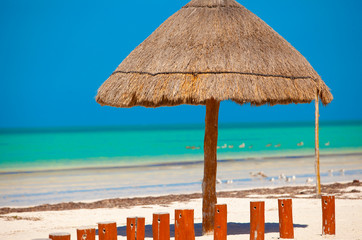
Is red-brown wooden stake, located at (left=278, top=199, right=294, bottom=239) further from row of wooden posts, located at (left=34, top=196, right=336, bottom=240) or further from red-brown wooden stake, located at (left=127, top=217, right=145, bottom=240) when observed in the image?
red-brown wooden stake, located at (left=127, top=217, right=145, bottom=240)

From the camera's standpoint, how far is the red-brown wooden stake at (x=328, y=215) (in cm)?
786

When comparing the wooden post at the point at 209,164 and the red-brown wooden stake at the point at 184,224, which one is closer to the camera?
the red-brown wooden stake at the point at 184,224

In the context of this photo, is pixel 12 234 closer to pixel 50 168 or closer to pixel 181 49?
pixel 181 49

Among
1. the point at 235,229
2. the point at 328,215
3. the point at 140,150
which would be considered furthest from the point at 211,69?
the point at 140,150

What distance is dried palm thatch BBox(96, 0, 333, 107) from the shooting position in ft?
24.8

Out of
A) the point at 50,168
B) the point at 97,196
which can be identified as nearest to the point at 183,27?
the point at 97,196

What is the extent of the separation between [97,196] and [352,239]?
9280mm

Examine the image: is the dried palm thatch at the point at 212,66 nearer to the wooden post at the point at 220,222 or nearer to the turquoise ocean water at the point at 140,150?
the wooden post at the point at 220,222

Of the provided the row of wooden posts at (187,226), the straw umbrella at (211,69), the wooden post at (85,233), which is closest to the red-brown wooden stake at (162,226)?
the row of wooden posts at (187,226)

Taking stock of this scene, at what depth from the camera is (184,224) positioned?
6.82 metres

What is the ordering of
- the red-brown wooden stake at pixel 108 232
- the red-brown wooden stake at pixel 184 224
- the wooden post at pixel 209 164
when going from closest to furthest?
the red-brown wooden stake at pixel 108 232, the red-brown wooden stake at pixel 184 224, the wooden post at pixel 209 164

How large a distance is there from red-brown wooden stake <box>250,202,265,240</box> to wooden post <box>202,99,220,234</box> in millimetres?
1130

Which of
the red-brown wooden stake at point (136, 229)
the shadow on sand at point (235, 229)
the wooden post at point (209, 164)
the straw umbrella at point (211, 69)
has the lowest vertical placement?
the shadow on sand at point (235, 229)

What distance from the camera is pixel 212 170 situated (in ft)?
27.7
